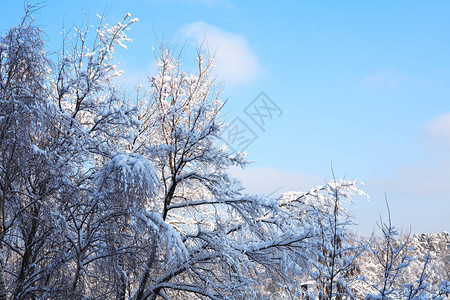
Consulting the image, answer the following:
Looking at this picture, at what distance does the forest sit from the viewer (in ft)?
17.9

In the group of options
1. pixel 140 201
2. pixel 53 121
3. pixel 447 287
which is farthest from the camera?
pixel 53 121

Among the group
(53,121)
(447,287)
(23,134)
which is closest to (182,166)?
(53,121)

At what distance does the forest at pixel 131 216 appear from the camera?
5.45 metres

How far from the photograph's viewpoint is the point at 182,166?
954 centimetres

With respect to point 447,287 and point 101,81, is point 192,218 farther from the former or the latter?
point 447,287

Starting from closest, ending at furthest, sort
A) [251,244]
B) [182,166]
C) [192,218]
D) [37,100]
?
1. [37,100]
2. [251,244]
3. [182,166]
4. [192,218]

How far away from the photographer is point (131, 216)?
6016mm

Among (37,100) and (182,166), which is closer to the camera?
(37,100)

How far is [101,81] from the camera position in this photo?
8875 millimetres

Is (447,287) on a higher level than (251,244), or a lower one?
lower

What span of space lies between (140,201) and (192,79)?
21.2 feet

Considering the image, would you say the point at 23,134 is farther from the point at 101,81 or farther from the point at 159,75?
the point at 159,75

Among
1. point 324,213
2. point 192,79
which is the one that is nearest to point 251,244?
point 324,213

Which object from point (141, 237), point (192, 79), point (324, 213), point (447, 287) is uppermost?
point (192, 79)
